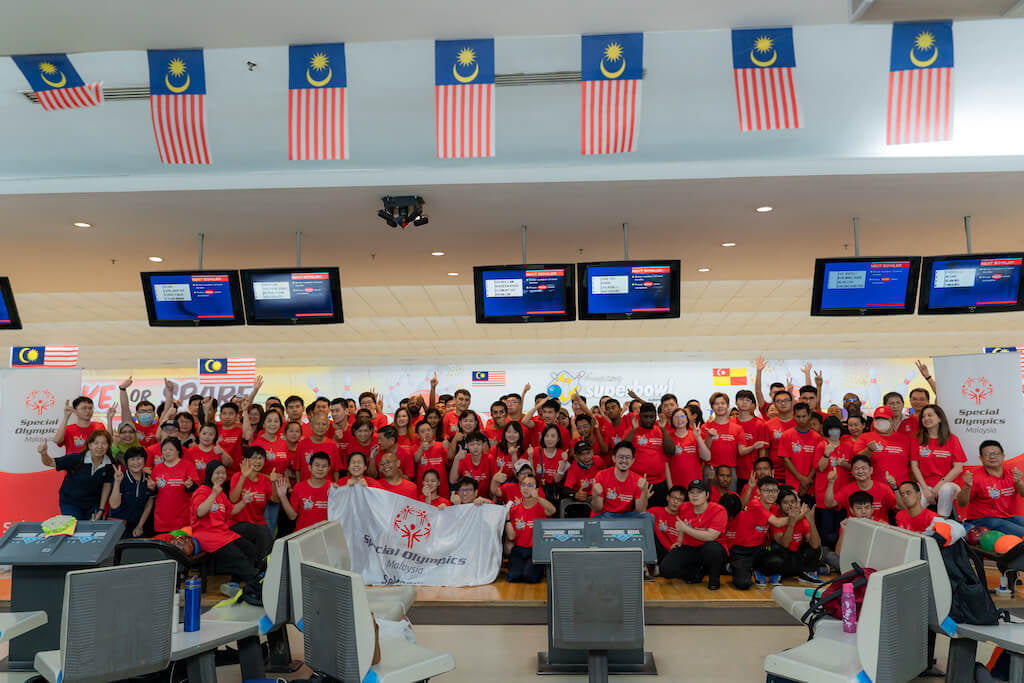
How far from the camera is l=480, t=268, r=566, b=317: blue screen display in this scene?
19.7ft

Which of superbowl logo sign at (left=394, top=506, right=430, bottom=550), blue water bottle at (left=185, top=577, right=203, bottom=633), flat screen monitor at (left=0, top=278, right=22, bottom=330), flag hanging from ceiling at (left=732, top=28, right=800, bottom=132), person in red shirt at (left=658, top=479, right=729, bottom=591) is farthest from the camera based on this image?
flat screen monitor at (left=0, top=278, right=22, bottom=330)

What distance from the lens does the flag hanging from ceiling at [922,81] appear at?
4258 millimetres

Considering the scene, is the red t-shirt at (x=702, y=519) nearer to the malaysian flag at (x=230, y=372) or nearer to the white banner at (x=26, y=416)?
the white banner at (x=26, y=416)

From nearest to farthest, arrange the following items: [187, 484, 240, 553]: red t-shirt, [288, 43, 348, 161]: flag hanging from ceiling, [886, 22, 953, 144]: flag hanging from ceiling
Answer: [886, 22, 953, 144]: flag hanging from ceiling, [288, 43, 348, 161]: flag hanging from ceiling, [187, 484, 240, 553]: red t-shirt

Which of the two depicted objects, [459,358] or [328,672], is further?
[459,358]

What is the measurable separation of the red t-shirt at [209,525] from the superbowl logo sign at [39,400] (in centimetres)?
245

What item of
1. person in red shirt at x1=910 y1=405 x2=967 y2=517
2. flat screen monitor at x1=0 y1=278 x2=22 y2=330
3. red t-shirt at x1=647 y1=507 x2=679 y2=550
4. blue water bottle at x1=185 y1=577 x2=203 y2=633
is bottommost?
red t-shirt at x1=647 y1=507 x2=679 y2=550

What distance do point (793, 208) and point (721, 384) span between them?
10.7 metres

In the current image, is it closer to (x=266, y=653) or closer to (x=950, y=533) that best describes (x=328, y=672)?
(x=266, y=653)

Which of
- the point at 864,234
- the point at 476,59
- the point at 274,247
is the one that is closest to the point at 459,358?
the point at 274,247

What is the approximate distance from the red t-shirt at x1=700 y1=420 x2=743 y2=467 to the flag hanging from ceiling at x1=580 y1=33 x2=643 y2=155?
350 cm

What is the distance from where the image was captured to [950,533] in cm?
390

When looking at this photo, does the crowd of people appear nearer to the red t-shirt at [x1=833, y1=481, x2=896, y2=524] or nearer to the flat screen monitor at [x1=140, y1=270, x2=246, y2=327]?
the red t-shirt at [x1=833, y1=481, x2=896, y2=524]

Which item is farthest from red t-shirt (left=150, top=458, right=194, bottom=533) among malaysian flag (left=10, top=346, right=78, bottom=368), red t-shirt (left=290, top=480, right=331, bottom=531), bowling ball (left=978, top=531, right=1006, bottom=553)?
malaysian flag (left=10, top=346, right=78, bottom=368)
